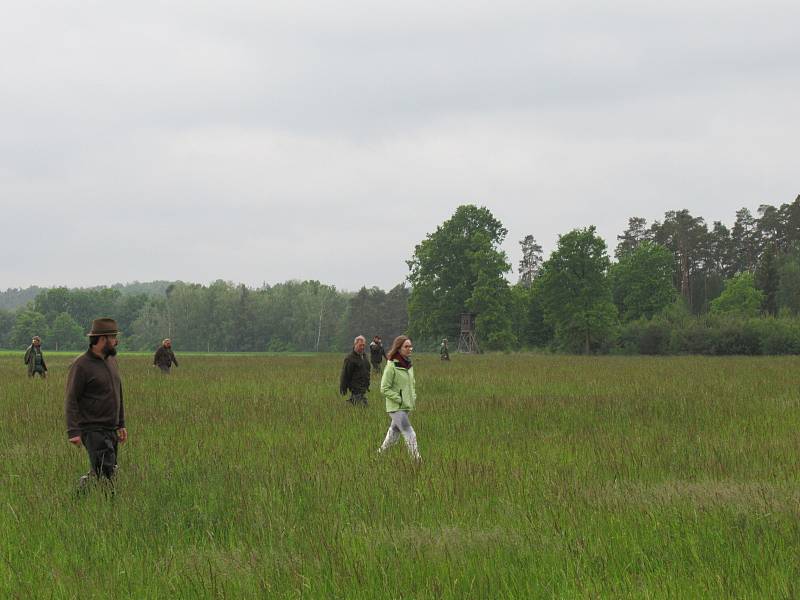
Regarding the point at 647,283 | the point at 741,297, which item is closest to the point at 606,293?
the point at 647,283

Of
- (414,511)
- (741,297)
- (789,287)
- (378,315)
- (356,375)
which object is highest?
(789,287)

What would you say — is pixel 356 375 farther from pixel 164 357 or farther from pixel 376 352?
pixel 164 357

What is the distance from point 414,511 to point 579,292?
5513 cm

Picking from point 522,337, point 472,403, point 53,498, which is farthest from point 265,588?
point 522,337

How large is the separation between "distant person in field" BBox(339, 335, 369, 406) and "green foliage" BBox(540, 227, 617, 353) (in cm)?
4625

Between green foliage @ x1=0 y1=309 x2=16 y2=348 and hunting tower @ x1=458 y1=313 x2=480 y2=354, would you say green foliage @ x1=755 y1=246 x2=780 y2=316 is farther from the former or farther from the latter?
green foliage @ x1=0 y1=309 x2=16 y2=348

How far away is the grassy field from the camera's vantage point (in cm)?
479

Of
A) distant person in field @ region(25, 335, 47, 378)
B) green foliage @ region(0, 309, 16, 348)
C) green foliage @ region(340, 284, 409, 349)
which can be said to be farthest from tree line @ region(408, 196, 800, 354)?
green foliage @ region(0, 309, 16, 348)

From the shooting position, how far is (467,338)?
62500mm

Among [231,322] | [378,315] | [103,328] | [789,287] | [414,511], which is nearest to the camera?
[414,511]

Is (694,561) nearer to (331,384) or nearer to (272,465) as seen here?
(272,465)

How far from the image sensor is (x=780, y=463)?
8547 mm

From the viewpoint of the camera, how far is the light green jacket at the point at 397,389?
374 inches

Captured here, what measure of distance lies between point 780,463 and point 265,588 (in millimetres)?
6457
